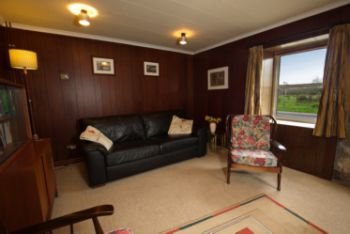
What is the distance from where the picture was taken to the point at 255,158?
223 cm

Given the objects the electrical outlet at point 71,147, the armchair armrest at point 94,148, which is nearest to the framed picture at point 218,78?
the armchair armrest at point 94,148

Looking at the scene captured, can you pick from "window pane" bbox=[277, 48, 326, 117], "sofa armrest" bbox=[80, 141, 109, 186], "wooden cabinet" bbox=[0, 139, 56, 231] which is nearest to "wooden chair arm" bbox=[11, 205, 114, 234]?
"wooden cabinet" bbox=[0, 139, 56, 231]

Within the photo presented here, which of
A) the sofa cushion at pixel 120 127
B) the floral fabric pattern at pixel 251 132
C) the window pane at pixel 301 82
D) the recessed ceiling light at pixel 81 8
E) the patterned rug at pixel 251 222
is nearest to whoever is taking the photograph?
the patterned rug at pixel 251 222

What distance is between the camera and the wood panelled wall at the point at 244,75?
240cm

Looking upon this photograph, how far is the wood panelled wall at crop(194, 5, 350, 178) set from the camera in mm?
2402

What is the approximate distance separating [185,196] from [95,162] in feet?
4.22

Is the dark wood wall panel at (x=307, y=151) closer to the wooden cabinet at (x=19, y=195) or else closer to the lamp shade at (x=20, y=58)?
the wooden cabinet at (x=19, y=195)

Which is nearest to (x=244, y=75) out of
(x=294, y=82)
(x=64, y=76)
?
(x=294, y=82)

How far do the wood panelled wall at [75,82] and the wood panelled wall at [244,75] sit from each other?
3.69ft

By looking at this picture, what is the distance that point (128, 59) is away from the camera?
3.61 m

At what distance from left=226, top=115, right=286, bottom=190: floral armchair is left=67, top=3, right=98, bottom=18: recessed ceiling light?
2573mm

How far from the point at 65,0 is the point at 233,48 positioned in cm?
299

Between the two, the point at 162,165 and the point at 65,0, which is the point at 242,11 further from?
the point at 162,165

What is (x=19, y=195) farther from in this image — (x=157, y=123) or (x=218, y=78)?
(x=218, y=78)
